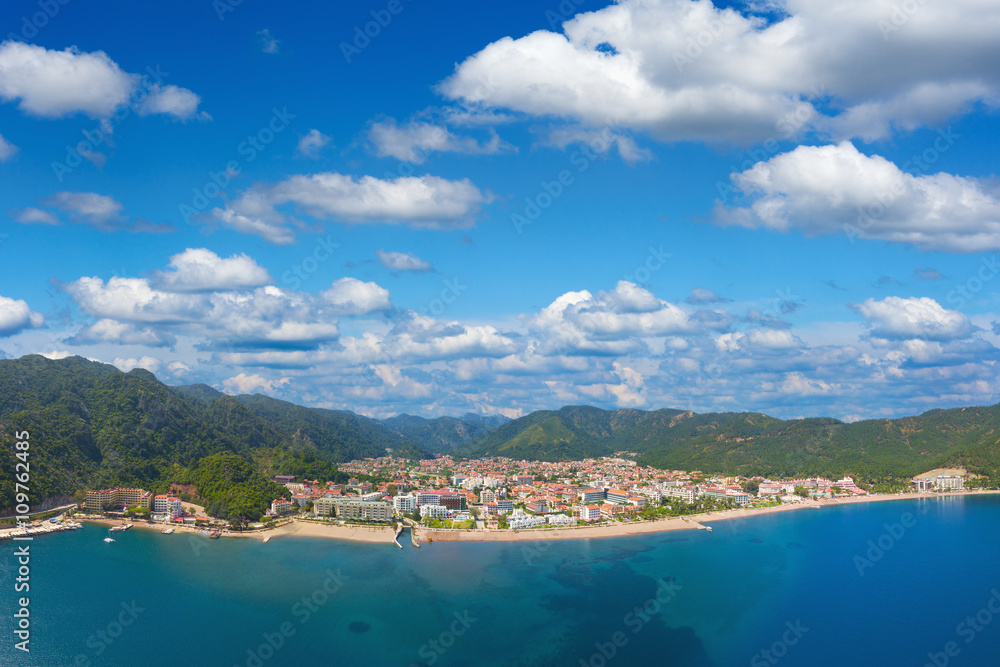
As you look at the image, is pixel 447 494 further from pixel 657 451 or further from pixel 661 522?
pixel 657 451

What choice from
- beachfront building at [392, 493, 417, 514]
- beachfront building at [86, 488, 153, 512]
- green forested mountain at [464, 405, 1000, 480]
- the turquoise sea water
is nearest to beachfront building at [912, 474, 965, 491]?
green forested mountain at [464, 405, 1000, 480]

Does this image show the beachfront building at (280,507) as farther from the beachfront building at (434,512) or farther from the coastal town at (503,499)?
the beachfront building at (434,512)

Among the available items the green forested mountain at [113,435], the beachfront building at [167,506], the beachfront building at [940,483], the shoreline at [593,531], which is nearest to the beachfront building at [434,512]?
the shoreline at [593,531]

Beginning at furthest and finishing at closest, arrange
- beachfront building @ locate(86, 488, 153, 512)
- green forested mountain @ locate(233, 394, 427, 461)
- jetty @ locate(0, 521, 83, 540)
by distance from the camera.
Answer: green forested mountain @ locate(233, 394, 427, 461) → beachfront building @ locate(86, 488, 153, 512) → jetty @ locate(0, 521, 83, 540)


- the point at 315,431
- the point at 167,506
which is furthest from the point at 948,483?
the point at 315,431

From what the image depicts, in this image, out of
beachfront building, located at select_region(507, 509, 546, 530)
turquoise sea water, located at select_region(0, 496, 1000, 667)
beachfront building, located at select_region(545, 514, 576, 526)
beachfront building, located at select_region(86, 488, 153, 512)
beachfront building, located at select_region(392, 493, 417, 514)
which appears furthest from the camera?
beachfront building, located at select_region(392, 493, 417, 514)

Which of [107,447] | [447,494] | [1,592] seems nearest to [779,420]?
[447,494]

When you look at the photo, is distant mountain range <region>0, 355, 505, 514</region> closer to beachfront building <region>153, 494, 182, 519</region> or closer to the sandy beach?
beachfront building <region>153, 494, 182, 519</region>
